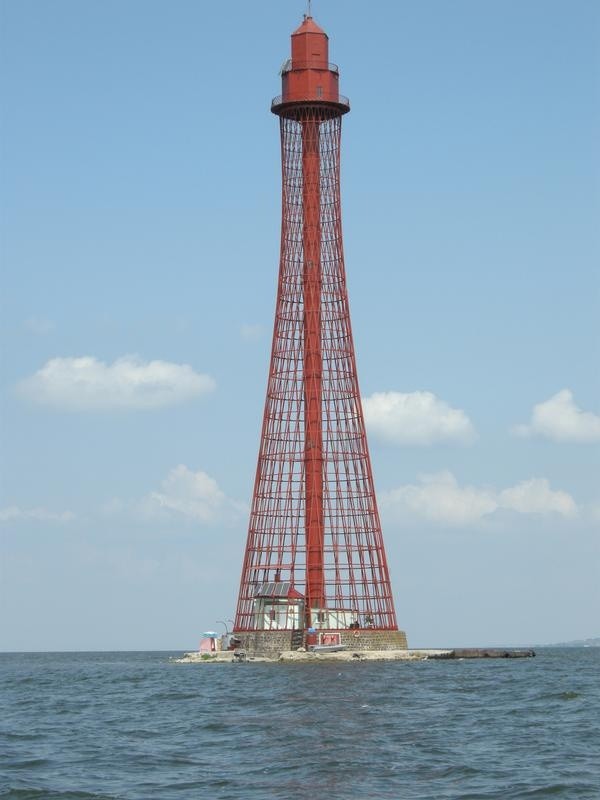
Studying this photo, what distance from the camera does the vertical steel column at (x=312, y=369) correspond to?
9844 centimetres

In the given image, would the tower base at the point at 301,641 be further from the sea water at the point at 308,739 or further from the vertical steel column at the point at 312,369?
the sea water at the point at 308,739

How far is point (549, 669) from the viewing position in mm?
Answer: 104125

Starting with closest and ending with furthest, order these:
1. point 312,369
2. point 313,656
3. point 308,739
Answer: point 308,739, point 313,656, point 312,369

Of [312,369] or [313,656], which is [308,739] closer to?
[313,656]

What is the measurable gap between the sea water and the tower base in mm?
13388

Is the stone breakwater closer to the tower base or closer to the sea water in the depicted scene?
the tower base

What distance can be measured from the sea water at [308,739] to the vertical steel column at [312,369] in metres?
16.6

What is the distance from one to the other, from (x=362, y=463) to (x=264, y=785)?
59944 mm

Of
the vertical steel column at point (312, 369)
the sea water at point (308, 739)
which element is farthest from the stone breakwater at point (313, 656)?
the sea water at point (308, 739)

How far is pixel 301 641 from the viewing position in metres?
95.9

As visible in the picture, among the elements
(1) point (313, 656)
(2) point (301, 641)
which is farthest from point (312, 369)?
(1) point (313, 656)

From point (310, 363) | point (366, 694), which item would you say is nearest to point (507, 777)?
point (366, 694)

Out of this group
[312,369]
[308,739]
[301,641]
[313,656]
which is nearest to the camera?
[308,739]

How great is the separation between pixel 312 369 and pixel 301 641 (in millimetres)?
17679
